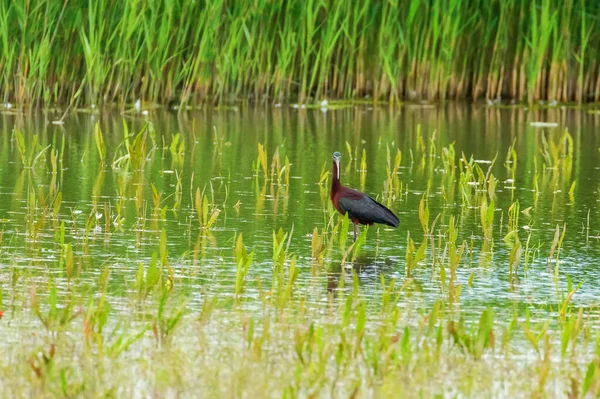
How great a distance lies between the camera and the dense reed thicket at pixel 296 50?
14.3 metres

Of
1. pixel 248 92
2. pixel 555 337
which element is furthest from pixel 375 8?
pixel 555 337

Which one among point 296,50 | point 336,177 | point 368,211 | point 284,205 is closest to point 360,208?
point 368,211

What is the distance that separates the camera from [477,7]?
53.7 ft

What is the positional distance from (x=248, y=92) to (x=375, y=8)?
6.31 feet

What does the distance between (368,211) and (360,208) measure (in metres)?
0.06

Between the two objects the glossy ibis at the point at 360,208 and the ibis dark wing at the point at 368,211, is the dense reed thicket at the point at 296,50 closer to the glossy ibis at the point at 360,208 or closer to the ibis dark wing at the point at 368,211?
the glossy ibis at the point at 360,208

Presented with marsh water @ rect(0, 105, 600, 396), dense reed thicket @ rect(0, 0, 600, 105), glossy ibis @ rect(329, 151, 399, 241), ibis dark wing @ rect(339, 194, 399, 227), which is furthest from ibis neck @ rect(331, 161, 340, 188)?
dense reed thicket @ rect(0, 0, 600, 105)

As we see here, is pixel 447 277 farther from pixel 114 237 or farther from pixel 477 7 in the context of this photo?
pixel 477 7

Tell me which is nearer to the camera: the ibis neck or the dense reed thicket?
the ibis neck

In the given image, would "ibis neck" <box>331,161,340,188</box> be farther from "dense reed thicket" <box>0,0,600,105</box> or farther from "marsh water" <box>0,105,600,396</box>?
"dense reed thicket" <box>0,0,600,105</box>

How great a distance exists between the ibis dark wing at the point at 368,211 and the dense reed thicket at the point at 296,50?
745cm

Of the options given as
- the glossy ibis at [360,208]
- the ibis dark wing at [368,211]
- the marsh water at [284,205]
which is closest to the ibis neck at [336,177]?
the glossy ibis at [360,208]

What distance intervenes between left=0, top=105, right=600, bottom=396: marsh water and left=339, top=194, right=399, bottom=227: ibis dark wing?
0.49ft

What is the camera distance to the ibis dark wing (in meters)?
6.88
